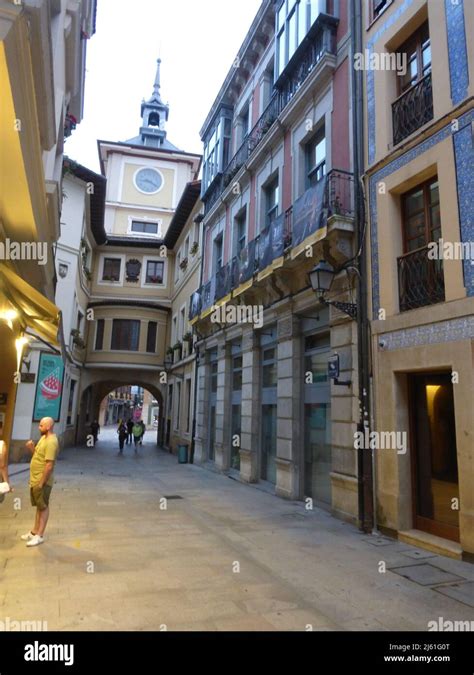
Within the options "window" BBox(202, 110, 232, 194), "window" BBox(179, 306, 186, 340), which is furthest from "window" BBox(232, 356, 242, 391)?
"window" BBox(179, 306, 186, 340)

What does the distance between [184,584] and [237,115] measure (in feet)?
54.3

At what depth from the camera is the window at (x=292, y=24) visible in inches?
432

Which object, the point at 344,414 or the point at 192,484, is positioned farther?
the point at 192,484

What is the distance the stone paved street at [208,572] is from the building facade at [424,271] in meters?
0.90

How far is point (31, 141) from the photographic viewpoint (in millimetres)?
6109

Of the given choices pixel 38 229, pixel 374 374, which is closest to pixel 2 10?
pixel 38 229

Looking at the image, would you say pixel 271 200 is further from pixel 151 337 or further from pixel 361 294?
pixel 151 337

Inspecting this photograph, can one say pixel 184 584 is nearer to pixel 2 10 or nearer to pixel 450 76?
pixel 2 10

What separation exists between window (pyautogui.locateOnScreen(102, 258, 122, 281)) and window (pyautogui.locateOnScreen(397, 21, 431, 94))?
22.0 meters

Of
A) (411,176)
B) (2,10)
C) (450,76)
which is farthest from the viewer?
(411,176)

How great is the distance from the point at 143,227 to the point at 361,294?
2793 cm

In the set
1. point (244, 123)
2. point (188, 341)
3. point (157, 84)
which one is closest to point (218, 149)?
point (244, 123)

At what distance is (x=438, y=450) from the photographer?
7.05 metres

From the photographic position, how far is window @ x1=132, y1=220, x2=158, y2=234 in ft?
111
